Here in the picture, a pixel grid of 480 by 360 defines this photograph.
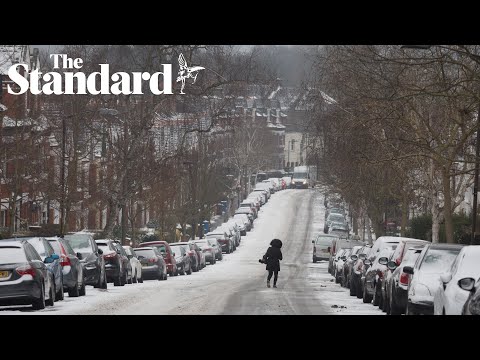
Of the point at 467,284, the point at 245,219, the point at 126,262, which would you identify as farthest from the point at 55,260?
the point at 245,219

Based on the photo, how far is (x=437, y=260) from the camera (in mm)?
26766

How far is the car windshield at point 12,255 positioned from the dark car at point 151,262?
23.4 metres

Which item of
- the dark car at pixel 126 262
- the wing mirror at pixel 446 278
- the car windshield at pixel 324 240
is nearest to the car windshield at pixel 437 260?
the wing mirror at pixel 446 278

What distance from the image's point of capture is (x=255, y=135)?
596ft

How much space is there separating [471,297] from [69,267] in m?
17.4

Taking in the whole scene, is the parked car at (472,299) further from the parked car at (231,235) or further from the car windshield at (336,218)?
the car windshield at (336,218)

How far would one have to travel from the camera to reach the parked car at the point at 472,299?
64.7ft

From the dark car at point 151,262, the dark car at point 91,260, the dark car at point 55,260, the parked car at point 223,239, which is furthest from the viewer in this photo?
the parked car at point 223,239

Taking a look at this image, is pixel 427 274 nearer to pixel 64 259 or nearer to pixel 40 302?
pixel 40 302

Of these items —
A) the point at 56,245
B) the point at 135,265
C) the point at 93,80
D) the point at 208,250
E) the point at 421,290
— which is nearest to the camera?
the point at 421,290
